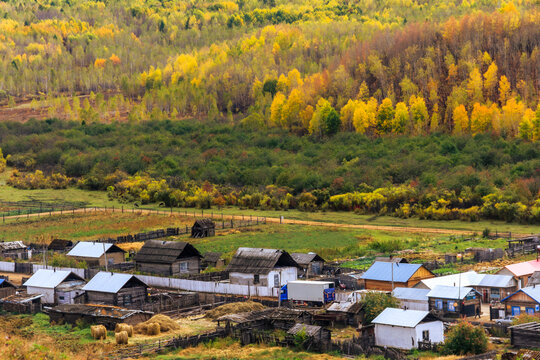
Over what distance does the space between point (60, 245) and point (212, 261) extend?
12370mm

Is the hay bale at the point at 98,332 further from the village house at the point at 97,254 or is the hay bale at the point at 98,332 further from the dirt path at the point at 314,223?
the dirt path at the point at 314,223

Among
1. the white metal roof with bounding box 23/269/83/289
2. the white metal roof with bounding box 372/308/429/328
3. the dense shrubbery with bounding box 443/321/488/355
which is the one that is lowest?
the dense shrubbery with bounding box 443/321/488/355

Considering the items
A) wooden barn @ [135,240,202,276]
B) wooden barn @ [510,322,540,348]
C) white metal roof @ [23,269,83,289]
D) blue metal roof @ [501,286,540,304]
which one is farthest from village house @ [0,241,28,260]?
wooden barn @ [510,322,540,348]

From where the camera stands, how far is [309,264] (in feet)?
148

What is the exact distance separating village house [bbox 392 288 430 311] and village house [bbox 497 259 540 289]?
497 cm

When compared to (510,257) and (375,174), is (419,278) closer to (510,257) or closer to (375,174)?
(510,257)

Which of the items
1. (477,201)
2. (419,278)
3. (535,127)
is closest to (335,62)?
(535,127)

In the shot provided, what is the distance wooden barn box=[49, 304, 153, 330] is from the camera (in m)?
34.2

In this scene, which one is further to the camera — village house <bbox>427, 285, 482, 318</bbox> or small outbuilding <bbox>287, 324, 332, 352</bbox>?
village house <bbox>427, 285, 482, 318</bbox>

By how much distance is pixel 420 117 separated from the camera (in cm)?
9725

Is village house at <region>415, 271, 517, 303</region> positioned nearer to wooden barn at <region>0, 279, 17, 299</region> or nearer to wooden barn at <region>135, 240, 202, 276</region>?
wooden barn at <region>135, 240, 202, 276</region>

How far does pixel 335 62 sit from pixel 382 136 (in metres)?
27.4

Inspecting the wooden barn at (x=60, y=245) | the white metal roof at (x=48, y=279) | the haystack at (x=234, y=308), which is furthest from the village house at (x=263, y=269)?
the wooden barn at (x=60, y=245)

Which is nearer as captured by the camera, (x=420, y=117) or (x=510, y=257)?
(x=510, y=257)
